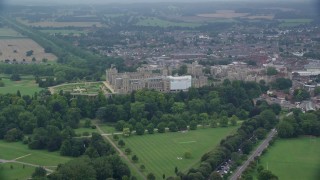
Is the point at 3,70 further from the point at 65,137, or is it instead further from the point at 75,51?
the point at 65,137

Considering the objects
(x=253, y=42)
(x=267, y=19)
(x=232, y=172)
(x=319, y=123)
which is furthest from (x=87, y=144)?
(x=267, y=19)

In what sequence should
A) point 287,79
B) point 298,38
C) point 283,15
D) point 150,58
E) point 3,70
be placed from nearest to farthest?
point 287,79 → point 3,70 → point 150,58 → point 298,38 → point 283,15

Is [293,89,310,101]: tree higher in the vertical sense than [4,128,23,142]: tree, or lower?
lower

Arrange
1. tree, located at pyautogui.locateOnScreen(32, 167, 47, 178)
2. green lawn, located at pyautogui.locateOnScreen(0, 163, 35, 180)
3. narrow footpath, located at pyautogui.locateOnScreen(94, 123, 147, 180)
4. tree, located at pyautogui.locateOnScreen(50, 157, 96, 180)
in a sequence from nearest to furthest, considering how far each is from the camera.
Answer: tree, located at pyautogui.locateOnScreen(50, 157, 96, 180) → tree, located at pyautogui.locateOnScreen(32, 167, 47, 178) → green lawn, located at pyautogui.locateOnScreen(0, 163, 35, 180) → narrow footpath, located at pyautogui.locateOnScreen(94, 123, 147, 180)

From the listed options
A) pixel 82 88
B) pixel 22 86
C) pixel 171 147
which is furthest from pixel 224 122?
pixel 22 86

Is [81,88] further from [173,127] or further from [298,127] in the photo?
[298,127]

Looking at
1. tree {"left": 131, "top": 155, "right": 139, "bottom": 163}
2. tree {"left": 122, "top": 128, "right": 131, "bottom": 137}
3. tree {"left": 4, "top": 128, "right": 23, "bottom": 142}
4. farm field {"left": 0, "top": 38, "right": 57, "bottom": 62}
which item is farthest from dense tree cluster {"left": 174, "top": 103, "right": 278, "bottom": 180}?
farm field {"left": 0, "top": 38, "right": 57, "bottom": 62}

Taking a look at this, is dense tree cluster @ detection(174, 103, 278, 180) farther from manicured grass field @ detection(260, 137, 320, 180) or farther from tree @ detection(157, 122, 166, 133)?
tree @ detection(157, 122, 166, 133)

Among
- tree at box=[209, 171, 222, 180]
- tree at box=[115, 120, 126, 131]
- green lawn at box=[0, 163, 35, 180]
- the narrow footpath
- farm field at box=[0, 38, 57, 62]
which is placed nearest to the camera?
tree at box=[209, 171, 222, 180]
